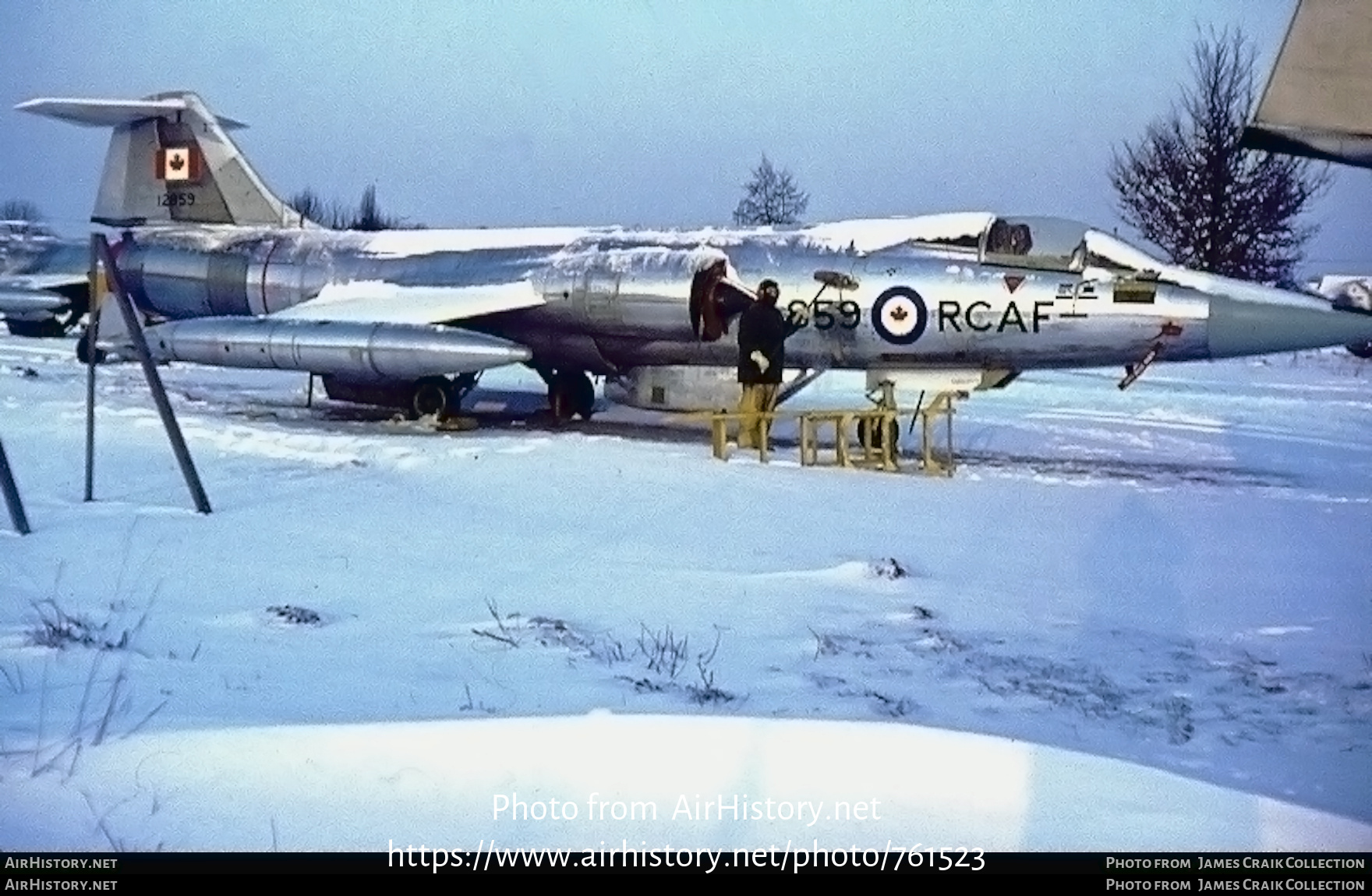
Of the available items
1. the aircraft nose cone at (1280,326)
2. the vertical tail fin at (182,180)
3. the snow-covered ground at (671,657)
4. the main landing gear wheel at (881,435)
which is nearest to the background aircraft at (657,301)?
the aircraft nose cone at (1280,326)

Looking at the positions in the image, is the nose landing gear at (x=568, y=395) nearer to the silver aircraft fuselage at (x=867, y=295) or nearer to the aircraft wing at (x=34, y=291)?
the silver aircraft fuselage at (x=867, y=295)

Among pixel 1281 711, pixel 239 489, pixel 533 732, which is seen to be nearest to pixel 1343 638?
pixel 1281 711

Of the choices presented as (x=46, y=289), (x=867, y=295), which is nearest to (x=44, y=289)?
(x=46, y=289)

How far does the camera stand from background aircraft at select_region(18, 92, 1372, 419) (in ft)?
26.3

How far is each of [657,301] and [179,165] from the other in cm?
507

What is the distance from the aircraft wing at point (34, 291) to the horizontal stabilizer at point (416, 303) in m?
1.94

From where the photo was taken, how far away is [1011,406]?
12016 millimetres

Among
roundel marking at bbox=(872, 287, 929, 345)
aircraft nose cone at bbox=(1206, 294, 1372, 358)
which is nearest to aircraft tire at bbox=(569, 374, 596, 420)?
roundel marking at bbox=(872, 287, 929, 345)

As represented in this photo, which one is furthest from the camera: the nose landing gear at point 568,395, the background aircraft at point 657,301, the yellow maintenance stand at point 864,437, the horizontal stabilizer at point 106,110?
the nose landing gear at point 568,395

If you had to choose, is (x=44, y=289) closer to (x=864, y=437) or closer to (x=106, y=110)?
(x=106, y=110)

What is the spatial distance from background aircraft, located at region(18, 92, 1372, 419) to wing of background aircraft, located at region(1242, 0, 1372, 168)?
428cm

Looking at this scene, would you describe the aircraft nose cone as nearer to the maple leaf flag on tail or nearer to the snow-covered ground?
the snow-covered ground

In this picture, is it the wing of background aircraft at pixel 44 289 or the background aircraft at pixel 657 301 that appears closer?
the background aircraft at pixel 657 301

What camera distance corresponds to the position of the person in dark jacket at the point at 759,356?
8359 mm
